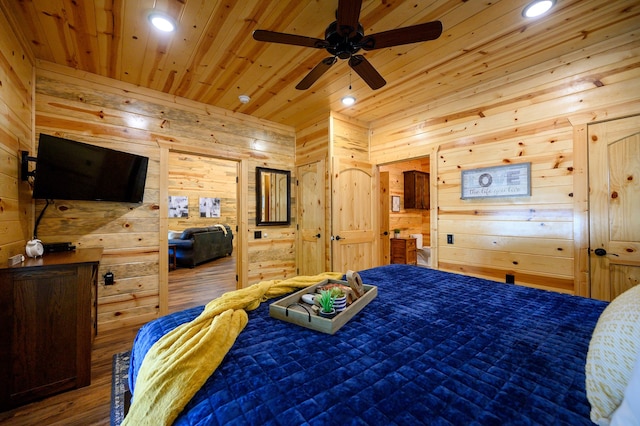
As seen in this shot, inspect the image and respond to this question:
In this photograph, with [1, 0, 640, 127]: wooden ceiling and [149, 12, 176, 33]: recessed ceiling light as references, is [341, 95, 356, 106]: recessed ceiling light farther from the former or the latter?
[149, 12, 176, 33]: recessed ceiling light

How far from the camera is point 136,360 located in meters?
1.16

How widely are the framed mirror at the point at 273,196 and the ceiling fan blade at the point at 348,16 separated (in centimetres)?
261

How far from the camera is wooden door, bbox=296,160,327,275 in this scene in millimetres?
3832

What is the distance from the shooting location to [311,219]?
4039mm

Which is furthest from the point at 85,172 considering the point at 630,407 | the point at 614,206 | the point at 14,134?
the point at 614,206

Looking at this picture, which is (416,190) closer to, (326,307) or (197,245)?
(197,245)

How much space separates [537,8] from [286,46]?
6.17ft

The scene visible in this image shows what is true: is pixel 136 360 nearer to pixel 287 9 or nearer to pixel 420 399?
pixel 420 399

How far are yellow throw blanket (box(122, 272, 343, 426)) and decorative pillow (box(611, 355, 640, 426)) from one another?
1.03 metres

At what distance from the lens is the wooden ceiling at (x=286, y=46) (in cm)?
186

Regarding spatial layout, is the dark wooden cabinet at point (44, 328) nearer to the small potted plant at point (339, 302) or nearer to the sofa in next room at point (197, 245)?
the small potted plant at point (339, 302)

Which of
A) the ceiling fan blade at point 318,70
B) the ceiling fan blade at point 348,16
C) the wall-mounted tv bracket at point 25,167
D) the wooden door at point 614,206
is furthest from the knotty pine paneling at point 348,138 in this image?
the wall-mounted tv bracket at point 25,167

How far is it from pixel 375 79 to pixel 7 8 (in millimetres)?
2692

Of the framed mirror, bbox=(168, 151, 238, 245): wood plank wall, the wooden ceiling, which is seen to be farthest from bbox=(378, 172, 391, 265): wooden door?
bbox=(168, 151, 238, 245): wood plank wall
